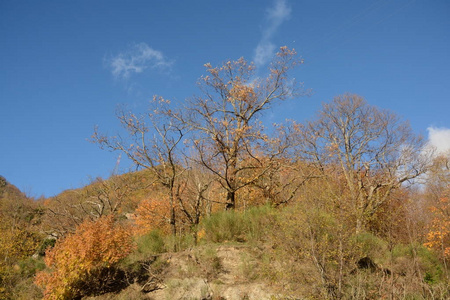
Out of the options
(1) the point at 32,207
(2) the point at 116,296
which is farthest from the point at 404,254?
(1) the point at 32,207

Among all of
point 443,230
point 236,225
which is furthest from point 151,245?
point 443,230

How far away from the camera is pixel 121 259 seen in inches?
386

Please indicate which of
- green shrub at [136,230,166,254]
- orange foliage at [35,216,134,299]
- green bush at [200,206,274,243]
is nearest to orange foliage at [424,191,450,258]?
green bush at [200,206,274,243]

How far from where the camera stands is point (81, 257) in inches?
332

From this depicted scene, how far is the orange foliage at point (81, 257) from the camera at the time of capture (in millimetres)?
8250

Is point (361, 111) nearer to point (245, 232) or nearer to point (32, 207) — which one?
point (245, 232)

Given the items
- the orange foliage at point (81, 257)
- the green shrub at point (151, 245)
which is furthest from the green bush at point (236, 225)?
the orange foliage at point (81, 257)

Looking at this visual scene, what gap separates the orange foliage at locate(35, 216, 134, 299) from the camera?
8250mm

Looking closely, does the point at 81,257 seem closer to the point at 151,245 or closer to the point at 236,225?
the point at 151,245

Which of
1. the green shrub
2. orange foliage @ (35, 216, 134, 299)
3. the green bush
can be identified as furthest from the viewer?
the green shrub

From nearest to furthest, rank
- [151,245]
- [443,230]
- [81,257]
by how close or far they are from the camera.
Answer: [81,257] → [151,245] → [443,230]

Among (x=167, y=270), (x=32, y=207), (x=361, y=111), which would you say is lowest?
(x=167, y=270)

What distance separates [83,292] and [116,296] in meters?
1.01

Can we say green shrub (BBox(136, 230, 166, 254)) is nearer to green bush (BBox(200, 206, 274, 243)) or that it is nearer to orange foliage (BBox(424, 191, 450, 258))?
green bush (BBox(200, 206, 274, 243))
